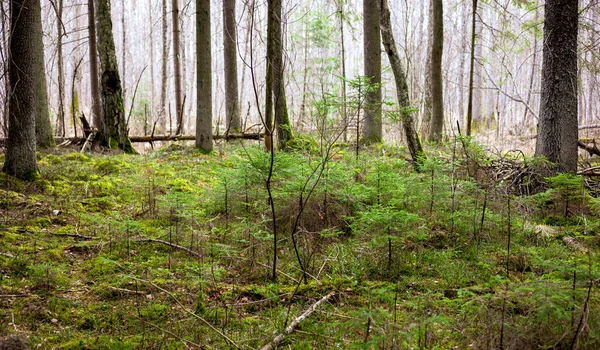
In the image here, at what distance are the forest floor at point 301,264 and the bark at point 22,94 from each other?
0.38m

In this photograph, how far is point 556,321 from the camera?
2621 mm

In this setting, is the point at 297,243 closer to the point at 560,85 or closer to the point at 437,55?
the point at 560,85

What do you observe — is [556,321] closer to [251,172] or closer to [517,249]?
[517,249]

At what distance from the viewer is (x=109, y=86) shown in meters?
10.6

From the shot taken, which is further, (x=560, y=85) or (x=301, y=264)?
(x=560, y=85)

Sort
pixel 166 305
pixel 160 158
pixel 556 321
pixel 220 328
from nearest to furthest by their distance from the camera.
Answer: pixel 556 321 < pixel 220 328 < pixel 166 305 < pixel 160 158

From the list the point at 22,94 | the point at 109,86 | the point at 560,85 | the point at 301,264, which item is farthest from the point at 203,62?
the point at 301,264

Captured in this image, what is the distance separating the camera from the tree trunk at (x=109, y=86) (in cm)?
1035

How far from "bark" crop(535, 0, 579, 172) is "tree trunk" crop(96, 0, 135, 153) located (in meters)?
9.39

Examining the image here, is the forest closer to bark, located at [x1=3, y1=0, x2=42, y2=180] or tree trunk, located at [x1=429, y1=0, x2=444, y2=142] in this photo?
bark, located at [x1=3, y1=0, x2=42, y2=180]

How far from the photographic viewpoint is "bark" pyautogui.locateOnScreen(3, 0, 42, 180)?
6160 mm

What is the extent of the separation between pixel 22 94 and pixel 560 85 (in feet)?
27.0

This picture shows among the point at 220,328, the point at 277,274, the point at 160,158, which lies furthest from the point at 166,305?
the point at 160,158

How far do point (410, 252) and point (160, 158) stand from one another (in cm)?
799
